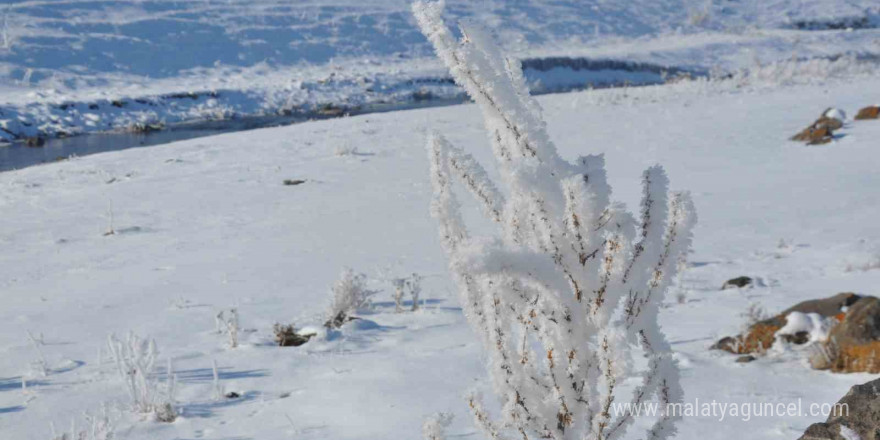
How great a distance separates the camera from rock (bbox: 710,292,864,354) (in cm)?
436

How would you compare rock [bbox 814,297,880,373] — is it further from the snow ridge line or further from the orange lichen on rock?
the snow ridge line

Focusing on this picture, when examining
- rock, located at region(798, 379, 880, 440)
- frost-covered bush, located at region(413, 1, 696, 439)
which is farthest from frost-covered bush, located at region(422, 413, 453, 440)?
rock, located at region(798, 379, 880, 440)

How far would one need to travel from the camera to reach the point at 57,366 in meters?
4.76

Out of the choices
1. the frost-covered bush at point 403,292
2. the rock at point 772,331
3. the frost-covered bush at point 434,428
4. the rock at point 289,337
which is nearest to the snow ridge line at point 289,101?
the frost-covered bush at point 403,292

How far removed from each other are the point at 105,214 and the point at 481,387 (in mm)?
7373

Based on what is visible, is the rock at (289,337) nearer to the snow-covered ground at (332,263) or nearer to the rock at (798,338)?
the snow-covered ground at (332,263)

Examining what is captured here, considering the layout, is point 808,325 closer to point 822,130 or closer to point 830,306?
point 830,306

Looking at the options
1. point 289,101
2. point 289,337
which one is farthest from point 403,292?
point 289,101

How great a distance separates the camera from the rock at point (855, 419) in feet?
7.51

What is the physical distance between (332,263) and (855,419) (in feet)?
17.8

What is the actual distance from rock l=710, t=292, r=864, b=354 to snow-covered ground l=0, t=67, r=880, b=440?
11 centimetres

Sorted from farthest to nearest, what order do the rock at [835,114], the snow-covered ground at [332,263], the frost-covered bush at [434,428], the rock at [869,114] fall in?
the rock at [869,114]
the rock at [835,114]
the snow-covered ground at [332,263]
the frost-covered bush at [434,428]

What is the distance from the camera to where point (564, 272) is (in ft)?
6.88

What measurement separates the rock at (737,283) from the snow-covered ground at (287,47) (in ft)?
55.8
